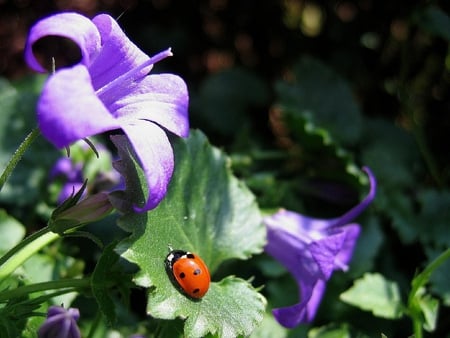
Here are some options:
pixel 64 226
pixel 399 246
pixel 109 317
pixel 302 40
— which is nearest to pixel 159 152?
pixel 64 226

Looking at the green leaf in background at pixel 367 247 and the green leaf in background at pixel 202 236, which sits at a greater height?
the green leaf in background at pixel 202 236

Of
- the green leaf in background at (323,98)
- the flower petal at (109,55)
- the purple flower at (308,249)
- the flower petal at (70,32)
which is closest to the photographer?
the flower petal at (70,32)

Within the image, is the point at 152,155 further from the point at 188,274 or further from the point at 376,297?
the point at 376,297

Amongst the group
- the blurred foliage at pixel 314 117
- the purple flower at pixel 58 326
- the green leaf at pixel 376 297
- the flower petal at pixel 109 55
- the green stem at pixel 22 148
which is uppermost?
the flower petal at pixel 109 55

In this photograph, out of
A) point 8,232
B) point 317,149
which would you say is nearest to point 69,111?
point 8,232

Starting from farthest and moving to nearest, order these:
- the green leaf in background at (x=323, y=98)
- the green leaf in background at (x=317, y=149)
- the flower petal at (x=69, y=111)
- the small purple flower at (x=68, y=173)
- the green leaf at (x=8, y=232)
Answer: the green leaf in background at (x=323, y=98) → the green leaf in background at (x=317, y=149) → the small purple flower at (x=68, y=173) → the green leaf at (x=8, y=232) → the flower petal at (x=69, y=111)

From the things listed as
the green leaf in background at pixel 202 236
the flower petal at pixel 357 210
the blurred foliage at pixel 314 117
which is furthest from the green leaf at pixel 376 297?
the green leaf in background at pixel 202 236

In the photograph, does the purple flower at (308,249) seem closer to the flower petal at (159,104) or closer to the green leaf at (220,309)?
the green leaf at (220,309)
